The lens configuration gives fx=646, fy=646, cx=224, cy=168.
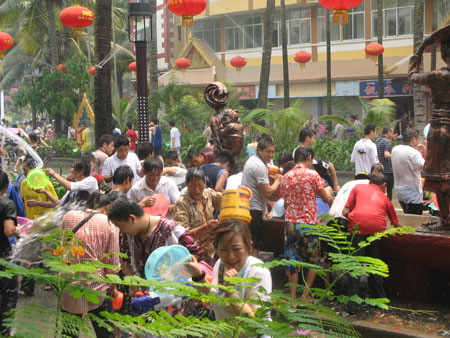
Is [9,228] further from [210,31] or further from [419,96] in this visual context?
[210,31]

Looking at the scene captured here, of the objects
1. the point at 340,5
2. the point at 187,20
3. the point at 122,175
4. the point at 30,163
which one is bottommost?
the point at 122,175

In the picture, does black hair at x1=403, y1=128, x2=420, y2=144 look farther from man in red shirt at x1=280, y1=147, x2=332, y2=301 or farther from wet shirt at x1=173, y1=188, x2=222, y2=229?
wet shirt at x1=173, y1=188, x2=222, y2=229

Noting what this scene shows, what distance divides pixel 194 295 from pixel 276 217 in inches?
259

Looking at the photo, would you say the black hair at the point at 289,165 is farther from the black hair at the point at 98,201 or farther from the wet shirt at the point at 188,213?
the black hair at the point at 98,201

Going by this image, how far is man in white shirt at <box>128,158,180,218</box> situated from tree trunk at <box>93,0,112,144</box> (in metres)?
6.66

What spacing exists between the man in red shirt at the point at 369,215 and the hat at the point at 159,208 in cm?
191

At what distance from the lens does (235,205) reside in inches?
222

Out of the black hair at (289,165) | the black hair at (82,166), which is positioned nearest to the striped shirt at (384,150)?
the black hair at (289,165)

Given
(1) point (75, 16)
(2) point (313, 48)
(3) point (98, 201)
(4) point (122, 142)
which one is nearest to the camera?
(3) point (98, 201)

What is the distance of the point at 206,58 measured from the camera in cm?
3891

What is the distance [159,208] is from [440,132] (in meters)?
3.15

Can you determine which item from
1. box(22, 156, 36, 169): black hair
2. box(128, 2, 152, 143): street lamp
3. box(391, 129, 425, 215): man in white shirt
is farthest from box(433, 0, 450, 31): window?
box(22, 156, 36, 169): black hair

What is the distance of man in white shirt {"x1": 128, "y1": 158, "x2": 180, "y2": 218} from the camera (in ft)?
22.6

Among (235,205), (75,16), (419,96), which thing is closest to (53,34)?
(75,16)
